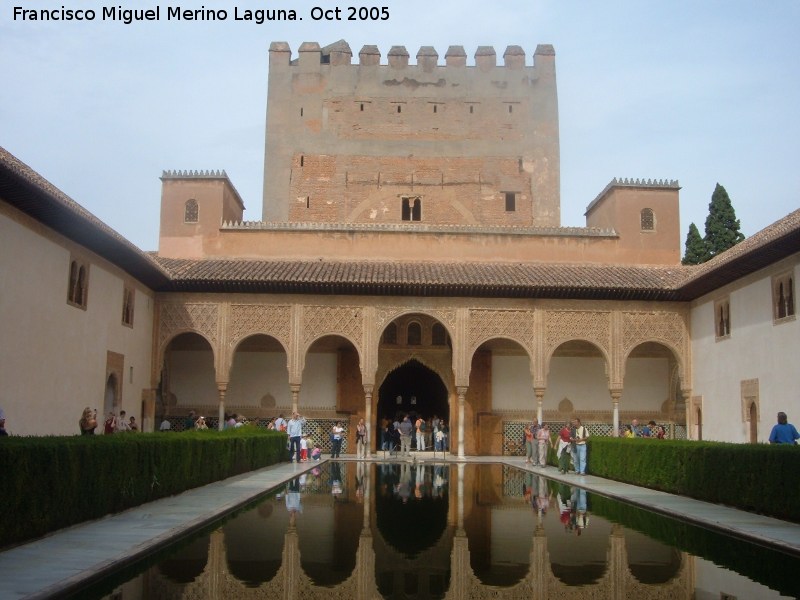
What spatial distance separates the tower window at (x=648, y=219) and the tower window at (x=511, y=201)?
19.8 feet

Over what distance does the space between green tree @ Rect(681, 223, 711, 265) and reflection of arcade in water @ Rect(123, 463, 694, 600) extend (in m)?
25.7

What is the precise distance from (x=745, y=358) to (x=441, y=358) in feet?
27.9

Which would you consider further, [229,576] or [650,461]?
[650,461]

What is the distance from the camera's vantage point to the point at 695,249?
Result: 3591cm

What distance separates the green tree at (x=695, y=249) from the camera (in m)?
35.4

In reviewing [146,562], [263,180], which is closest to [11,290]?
[146,562]

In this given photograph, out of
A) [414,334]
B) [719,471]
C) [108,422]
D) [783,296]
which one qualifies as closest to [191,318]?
[108,422]

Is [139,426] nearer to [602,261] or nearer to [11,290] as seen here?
[11,290]

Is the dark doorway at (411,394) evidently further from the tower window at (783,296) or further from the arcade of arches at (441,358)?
the tower window at (783,296)

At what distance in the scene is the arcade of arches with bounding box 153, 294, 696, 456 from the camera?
22.7 m

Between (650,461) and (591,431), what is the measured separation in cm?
1069

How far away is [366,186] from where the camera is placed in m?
31.4

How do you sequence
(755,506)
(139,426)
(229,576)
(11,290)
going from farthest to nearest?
1. (139,426)
2. (11,290)
3. (755,506)
4. (229,576)

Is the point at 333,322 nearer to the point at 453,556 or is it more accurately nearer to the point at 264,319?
the point at 264,319
